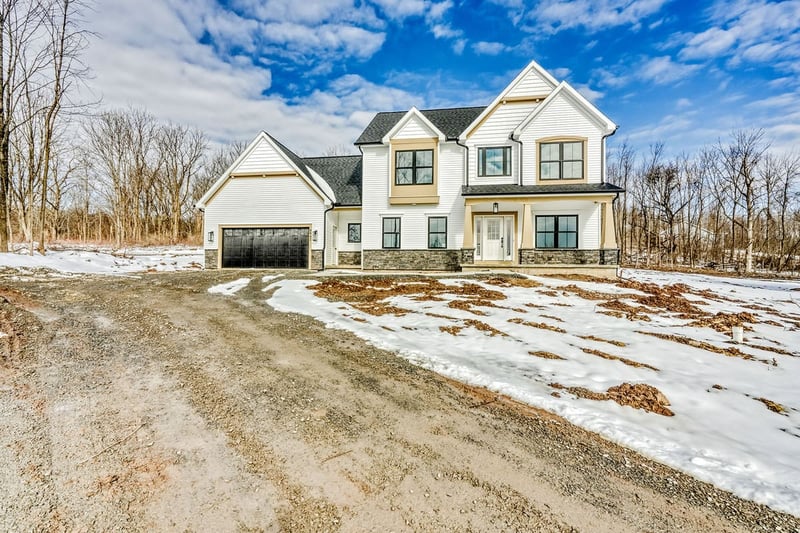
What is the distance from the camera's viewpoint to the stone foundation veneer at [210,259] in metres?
18.8

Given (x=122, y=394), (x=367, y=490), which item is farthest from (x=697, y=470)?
(x=122, y=394)

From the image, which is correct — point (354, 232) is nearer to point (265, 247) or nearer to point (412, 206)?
point (412, 206)

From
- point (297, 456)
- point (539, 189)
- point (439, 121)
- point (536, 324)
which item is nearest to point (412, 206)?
point (439, 121)

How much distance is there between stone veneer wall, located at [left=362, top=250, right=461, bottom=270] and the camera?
17.5 m

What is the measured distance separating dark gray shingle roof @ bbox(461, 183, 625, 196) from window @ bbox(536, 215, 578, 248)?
1.33 metres

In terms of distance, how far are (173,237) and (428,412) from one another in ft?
135

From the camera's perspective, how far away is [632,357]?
5457 millimetres

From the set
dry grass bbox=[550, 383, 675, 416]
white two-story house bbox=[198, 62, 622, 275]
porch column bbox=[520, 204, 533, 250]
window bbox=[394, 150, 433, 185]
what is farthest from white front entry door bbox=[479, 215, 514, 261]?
dry grass bbox=[550, 383, 675, 416]

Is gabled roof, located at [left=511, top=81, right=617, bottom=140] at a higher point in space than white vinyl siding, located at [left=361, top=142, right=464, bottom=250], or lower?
higher

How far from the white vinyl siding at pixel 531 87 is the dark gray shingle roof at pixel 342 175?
8.87m

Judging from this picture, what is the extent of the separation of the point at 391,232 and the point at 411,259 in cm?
168

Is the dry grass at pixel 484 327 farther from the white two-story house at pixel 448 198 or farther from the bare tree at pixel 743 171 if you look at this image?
the bare tree at pixel 743 171

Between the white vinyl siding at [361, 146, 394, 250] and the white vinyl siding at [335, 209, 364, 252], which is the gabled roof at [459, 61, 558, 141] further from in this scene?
the white vinyl siding at [335, 209, 364, 252]

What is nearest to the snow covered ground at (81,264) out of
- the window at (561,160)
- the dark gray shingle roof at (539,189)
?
the dark gray shingle roof at (539,189)
